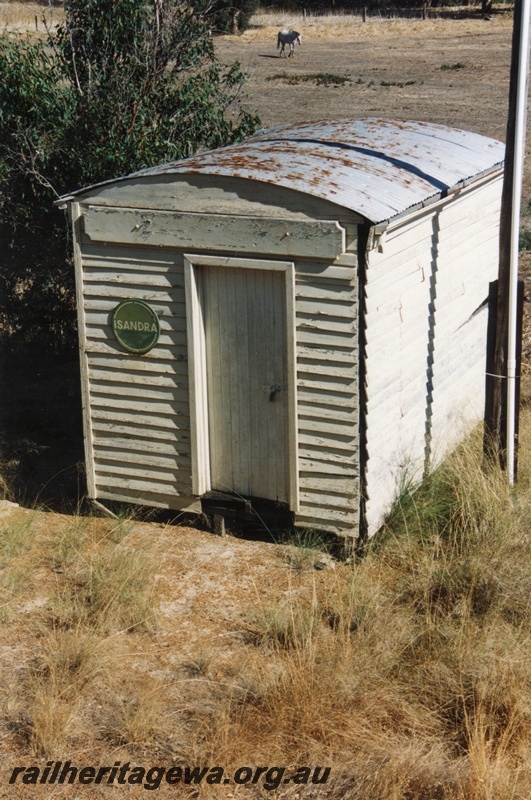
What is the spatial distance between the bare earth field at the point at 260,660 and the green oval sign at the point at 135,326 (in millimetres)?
1393

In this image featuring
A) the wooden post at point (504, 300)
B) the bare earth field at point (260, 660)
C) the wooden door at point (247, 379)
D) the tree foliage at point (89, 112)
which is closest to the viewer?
the bare earth field at point (260, 660)

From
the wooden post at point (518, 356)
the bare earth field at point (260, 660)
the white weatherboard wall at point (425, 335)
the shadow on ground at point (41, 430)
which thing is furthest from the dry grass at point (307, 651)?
the shadow on ground at point (41, 430)

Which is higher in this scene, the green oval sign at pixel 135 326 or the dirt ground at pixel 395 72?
the dirt ground at pixel 395 72

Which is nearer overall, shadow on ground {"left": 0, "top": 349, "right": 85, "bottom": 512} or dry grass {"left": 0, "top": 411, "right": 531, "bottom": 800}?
dry grass {"left": 0, "top": 411, "right": 531, "bottom": 800}

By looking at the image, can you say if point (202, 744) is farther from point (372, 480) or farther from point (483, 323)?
point (483, 323)

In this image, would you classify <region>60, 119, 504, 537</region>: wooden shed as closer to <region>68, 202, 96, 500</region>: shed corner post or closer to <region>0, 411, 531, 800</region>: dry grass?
<region>68, 202, 96, 500</region>: shed corner post

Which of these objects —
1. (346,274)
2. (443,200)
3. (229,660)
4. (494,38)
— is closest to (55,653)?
(229,660)

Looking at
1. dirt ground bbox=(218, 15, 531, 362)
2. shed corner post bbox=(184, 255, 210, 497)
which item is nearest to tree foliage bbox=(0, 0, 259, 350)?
shed corner post bbox=(184, 255, 210, 497)

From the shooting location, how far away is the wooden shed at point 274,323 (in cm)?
671

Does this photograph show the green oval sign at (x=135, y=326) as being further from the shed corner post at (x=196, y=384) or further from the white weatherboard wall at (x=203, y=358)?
the shed corner post at (x=196, y=384)

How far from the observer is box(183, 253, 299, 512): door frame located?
682 cm

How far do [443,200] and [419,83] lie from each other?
2221cm

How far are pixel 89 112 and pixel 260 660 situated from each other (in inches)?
224

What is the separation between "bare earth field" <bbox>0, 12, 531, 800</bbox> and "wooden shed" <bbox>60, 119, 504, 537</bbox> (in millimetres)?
511
